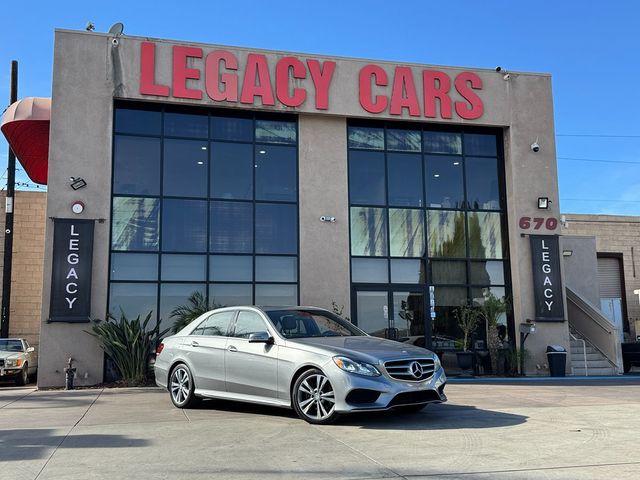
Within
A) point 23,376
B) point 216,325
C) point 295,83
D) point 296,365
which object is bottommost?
point 23,376

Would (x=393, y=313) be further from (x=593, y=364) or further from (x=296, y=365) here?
(x=296, y=365)

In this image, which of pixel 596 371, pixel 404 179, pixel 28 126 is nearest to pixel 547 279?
pixel 596 371

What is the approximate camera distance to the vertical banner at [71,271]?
575 inches

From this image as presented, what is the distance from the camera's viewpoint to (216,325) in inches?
378

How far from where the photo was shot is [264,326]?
29.1 feet

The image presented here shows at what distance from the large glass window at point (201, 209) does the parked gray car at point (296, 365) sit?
18.5 feet

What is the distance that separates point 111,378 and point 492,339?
381 inches

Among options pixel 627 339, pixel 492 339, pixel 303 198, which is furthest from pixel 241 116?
pixel 627 339

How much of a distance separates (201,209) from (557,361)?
1001 cm

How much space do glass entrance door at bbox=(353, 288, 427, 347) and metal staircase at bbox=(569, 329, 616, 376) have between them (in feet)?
14.6

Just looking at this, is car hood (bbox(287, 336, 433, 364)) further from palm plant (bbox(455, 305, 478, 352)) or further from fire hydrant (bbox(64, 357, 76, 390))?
palm plant (bbox(455, 305, 478, 352))

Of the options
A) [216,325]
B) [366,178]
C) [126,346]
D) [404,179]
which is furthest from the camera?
[404,179]

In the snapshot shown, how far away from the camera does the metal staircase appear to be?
1781 centimetres

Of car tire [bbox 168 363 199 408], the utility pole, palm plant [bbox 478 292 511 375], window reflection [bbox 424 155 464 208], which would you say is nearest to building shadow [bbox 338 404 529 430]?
car tire [bbox 168 363 199 408]
